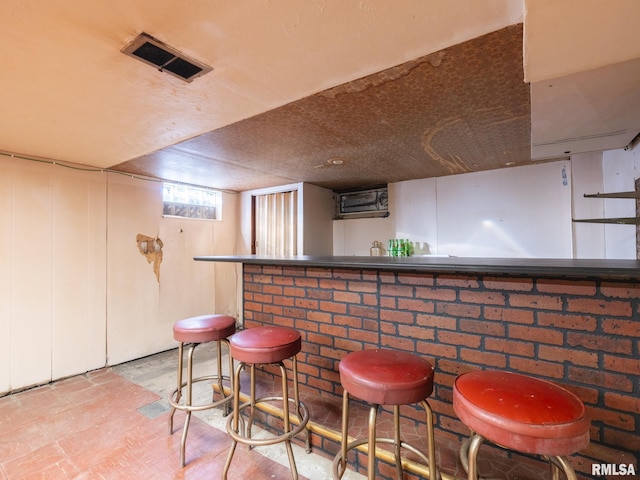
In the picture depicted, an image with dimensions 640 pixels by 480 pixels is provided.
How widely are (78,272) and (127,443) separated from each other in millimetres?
1970

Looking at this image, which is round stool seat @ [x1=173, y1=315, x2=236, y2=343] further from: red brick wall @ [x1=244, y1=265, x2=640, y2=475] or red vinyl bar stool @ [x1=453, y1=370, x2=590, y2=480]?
red vinyl bar stool @ [x1=453, y1=370, x2=590, y2=480]

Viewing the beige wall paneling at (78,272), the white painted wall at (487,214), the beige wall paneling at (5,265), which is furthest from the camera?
the white painted wall at (487,214)

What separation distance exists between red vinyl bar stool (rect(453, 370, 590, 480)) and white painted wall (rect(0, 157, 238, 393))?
12.0ft

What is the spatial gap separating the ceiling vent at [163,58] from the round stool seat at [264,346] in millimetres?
1411

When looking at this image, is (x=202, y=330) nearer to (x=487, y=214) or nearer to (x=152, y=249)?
(x=152, y=249)

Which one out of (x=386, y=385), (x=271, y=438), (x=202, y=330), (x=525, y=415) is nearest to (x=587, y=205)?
(x=525, y=415)

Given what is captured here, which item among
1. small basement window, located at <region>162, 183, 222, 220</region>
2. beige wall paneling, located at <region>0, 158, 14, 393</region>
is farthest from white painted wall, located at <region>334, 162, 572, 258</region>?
beige wall paneling, located at <region>0, 158, 14, 393</region>

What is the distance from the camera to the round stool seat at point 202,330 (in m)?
1.84

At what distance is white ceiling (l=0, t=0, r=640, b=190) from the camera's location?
1.03m

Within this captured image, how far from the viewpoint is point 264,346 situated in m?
1.50

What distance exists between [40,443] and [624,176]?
191 inches

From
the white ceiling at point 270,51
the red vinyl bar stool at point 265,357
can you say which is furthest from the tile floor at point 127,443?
the white ceiling at point 270,51

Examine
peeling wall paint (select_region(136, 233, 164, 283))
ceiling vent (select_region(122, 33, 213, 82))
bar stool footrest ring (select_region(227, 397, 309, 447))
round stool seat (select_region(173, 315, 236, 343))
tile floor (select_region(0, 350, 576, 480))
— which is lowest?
tile floor (select_region(0, 350, 576, 480))

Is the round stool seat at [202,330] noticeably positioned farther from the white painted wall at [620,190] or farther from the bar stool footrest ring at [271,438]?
the white painted wall at [620,190]
